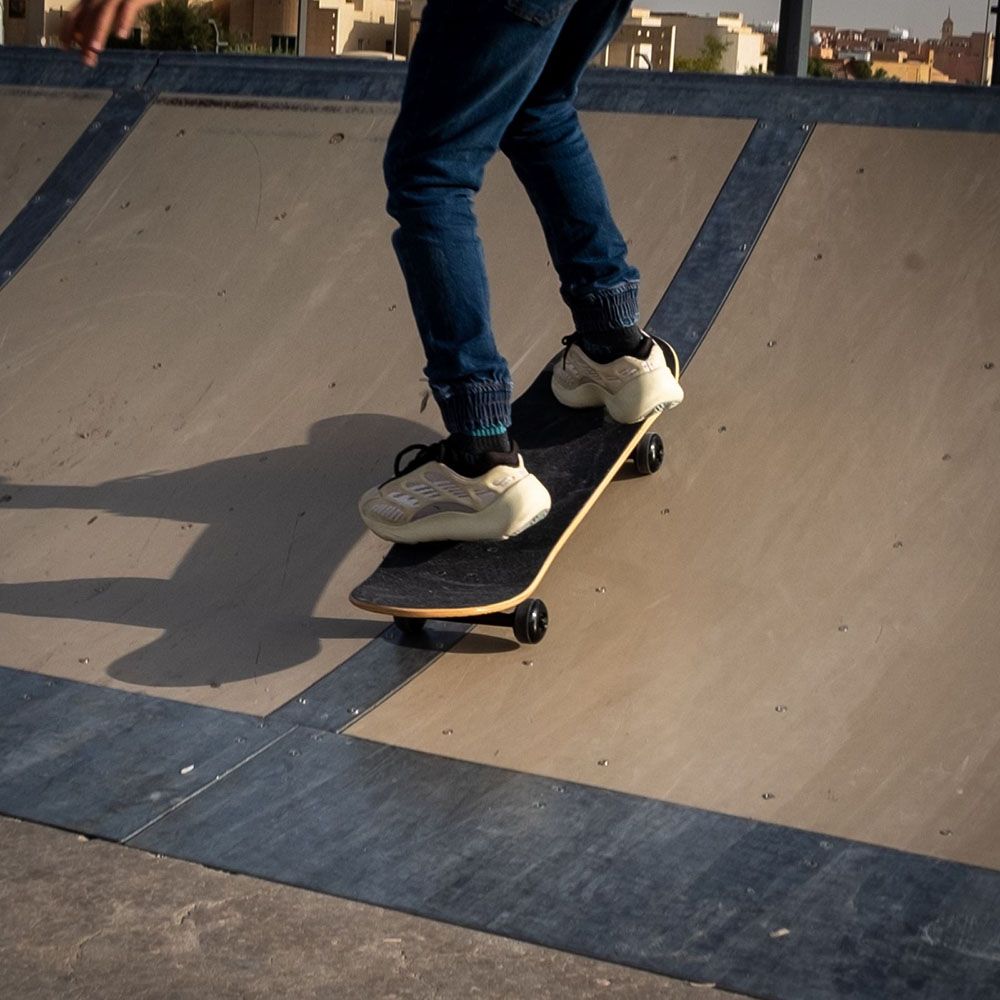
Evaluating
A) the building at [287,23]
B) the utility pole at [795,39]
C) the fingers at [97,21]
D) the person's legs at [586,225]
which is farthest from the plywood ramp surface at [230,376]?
the building at [287,23]

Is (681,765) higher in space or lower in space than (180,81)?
lower

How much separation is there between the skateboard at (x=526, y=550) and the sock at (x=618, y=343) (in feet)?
0.38

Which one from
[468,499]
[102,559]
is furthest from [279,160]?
[468,499]

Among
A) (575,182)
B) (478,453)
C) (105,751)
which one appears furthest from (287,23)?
(105,751)

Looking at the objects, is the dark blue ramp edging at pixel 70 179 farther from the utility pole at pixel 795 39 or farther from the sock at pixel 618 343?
the utility pole at pixel 795 39

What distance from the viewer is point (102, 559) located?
3.09 meters

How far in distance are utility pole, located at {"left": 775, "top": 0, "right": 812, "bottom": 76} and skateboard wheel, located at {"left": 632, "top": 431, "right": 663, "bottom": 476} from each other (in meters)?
2.74

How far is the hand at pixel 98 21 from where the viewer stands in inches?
86.1

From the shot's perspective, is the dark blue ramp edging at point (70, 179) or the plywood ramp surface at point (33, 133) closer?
the dark blue ramp edging at point (70, 179)

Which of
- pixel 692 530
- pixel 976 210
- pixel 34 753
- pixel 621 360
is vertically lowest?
pixel 34 753

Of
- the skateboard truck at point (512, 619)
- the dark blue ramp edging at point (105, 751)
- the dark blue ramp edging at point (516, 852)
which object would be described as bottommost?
the dark blue ramp edging at point (105, 751)

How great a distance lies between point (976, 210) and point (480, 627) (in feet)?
5.70

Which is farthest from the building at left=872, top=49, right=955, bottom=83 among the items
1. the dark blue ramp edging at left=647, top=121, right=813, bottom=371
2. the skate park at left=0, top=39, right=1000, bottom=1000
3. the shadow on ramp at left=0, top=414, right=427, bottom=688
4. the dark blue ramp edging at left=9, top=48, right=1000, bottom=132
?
the shadow on ramp at left=0, top=414, right=427, bottom=688

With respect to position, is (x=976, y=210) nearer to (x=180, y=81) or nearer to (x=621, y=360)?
(x=621, y=360)
